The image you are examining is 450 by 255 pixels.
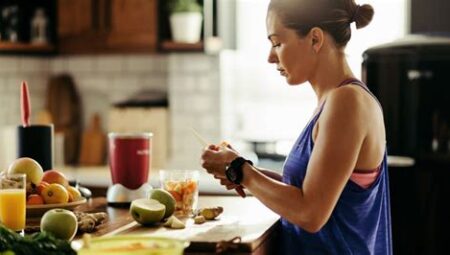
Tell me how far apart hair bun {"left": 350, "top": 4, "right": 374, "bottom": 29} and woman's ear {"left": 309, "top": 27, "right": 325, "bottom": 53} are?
0.40ft

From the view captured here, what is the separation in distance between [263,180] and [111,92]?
10.9ft

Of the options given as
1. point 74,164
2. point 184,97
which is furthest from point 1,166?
point 184,97

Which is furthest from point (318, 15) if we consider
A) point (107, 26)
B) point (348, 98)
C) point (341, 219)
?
point (107, 26)

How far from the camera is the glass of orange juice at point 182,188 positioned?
8.16 feet

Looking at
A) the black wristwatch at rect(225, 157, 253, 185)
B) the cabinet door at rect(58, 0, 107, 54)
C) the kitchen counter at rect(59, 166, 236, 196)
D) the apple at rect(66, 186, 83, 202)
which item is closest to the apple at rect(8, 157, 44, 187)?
the apple at rect(66, 186, 83, 202)

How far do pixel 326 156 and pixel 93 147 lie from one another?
3.42m

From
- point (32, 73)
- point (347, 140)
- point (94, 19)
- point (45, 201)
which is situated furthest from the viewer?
point (32, 73)

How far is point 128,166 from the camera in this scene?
2.76 m

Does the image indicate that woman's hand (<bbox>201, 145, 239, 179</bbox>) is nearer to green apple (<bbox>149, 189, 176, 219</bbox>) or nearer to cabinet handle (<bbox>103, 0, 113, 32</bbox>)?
green apple (<bbox>149, 189, 176, 219</bbox>)

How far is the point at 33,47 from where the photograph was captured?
501 centimetres

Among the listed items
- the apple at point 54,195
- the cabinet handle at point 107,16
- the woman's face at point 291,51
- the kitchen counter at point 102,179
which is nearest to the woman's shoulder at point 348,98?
the woman's face at point 291,51

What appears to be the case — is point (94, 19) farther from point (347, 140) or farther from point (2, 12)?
point (347, 140)

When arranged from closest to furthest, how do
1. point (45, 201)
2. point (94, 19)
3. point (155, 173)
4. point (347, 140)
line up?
point (347, 140)
point (45, 201)
point (155, 173)
point (94, 19)

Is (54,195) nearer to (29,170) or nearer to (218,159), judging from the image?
(29,170)
